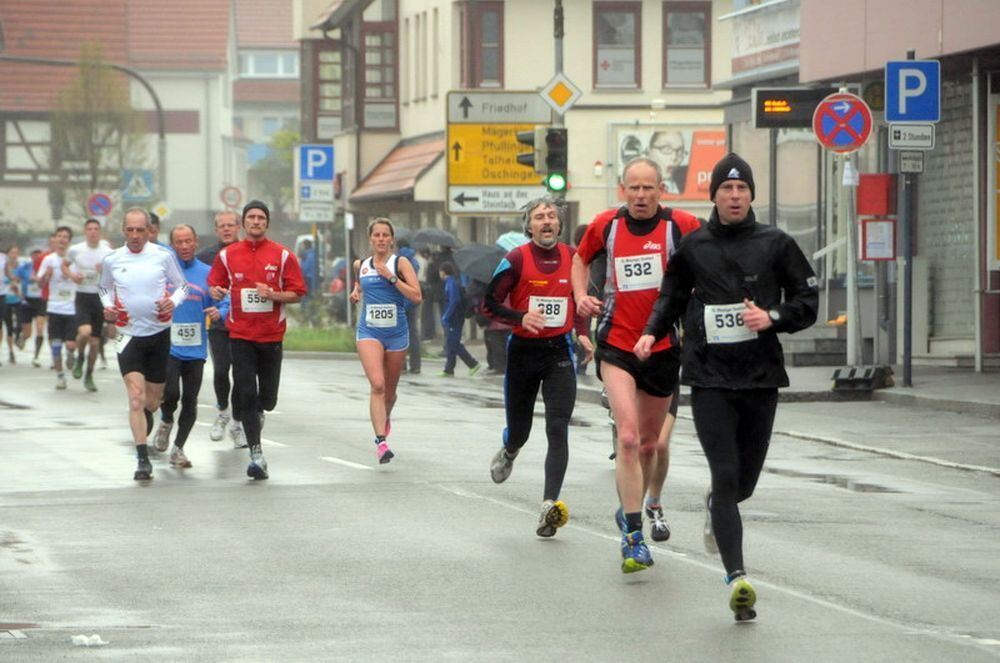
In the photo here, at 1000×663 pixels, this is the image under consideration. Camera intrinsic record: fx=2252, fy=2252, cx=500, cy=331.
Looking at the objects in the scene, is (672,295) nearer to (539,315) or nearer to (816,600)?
(816,600)

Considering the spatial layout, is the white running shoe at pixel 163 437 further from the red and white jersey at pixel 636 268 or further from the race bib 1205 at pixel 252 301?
the red and white jersey at pixel 636 268

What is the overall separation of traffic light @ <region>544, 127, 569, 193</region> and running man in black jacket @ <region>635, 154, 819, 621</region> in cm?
1810

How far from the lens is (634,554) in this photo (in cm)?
1017

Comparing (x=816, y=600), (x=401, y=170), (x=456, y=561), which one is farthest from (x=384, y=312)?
(x=401, y=170)

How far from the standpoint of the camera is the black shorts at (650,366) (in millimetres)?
10727

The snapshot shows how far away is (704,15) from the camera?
44938 millimetres

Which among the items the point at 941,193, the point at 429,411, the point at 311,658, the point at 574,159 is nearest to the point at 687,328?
the point at 311,658

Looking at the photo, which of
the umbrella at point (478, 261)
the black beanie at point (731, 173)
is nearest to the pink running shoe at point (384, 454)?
the black beanie at point (731, 173)

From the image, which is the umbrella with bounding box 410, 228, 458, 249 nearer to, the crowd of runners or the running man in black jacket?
the crowd of runners

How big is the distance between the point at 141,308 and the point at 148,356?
35cm

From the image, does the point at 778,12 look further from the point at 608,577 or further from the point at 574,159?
the point at 608,577

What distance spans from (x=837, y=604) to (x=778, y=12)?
77.0ft

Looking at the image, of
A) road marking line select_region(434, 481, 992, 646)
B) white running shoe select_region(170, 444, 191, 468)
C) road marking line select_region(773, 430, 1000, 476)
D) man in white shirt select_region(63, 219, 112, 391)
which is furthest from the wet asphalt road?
man in white shirt select_region(63, 219, 112, 391)

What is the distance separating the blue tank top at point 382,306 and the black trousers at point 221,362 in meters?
1.84
